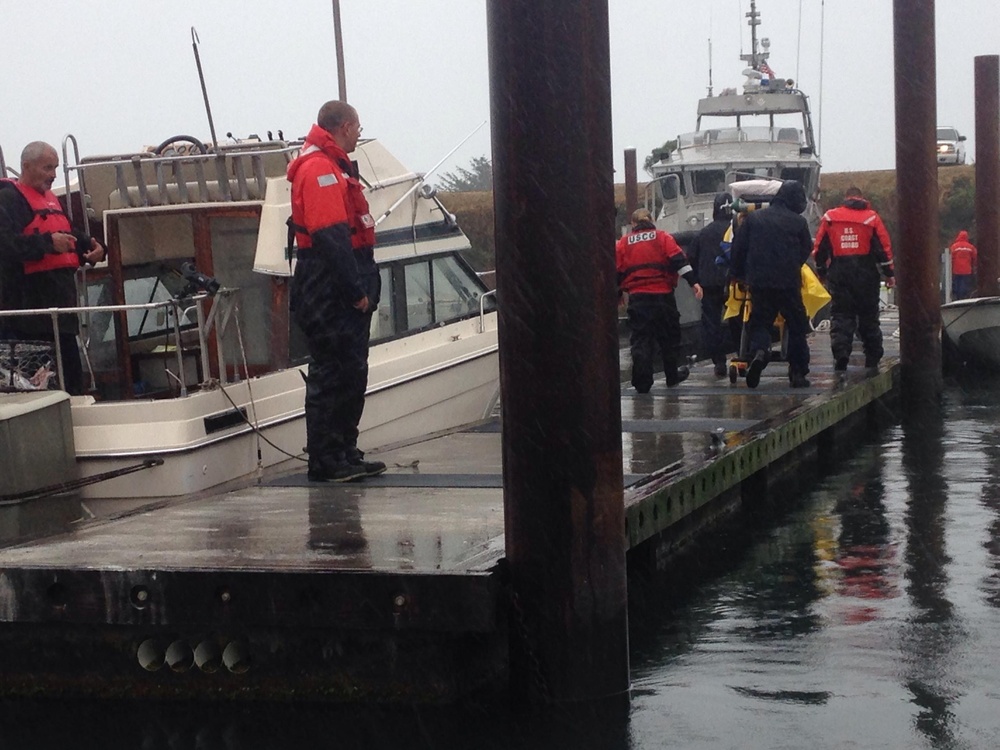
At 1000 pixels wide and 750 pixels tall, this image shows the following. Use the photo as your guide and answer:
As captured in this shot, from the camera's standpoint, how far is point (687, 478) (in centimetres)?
758

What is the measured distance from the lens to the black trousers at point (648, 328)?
39.1 feet

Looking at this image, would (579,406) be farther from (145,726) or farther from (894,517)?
(894,517)

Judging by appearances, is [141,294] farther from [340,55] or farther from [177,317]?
[340,55]

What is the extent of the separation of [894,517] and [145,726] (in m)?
5.39

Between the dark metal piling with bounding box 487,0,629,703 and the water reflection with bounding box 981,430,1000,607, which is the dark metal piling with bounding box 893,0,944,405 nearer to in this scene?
the water reflection with bounding box 981,430,1000,607

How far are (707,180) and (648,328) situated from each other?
1342 centimetres

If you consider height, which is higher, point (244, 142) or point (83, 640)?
point (244, 142)

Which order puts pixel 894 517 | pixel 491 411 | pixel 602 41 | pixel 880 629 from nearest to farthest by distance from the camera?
pixel 602 41 → pixel 880 629 → pixel 894 517 → pixel 491 411

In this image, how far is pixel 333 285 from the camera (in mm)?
7391

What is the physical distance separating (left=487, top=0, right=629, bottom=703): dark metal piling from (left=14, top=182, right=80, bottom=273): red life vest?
13.2 feet

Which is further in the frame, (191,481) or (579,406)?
(191,481)

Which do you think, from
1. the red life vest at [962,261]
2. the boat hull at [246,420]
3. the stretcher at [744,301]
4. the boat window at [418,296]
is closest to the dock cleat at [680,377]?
the stretcher at [744,301]

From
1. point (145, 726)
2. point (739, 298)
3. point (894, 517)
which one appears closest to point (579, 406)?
point (145, 726)

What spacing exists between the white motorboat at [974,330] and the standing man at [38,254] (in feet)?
39.2
